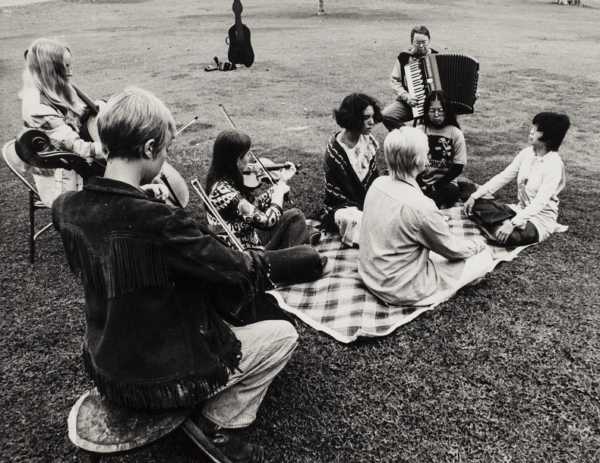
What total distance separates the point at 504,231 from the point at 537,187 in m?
0.58

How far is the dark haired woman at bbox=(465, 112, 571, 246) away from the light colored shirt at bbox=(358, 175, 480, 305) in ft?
2.91

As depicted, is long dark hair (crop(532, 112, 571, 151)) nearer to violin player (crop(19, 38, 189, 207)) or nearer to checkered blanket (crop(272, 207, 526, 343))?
checkered blanket (crop(272, 207, 526, 343))

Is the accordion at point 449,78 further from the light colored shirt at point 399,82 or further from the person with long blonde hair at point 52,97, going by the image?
the person with long blonde hair at point 52,97

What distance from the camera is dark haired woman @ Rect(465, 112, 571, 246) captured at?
473 cm

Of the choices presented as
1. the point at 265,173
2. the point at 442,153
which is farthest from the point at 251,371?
the point at 442,153

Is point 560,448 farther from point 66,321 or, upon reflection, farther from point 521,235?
point 66,321

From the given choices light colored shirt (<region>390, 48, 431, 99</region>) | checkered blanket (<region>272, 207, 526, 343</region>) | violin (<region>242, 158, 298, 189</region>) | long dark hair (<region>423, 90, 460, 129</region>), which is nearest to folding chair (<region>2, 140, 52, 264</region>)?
violin (<region>242, 158, 298, 189</region>)

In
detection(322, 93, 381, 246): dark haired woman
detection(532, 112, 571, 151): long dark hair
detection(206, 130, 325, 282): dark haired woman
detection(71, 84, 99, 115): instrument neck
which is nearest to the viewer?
detection(206, 130, 325, 282): dark haired woman

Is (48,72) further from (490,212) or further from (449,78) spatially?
(449,78)

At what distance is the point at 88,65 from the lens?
1386cm

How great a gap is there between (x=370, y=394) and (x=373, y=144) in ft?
8.98

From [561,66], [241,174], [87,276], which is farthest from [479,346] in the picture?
[561,66]

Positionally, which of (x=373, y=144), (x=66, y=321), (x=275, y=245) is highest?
(x=373, y=144)

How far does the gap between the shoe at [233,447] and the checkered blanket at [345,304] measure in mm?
1169
